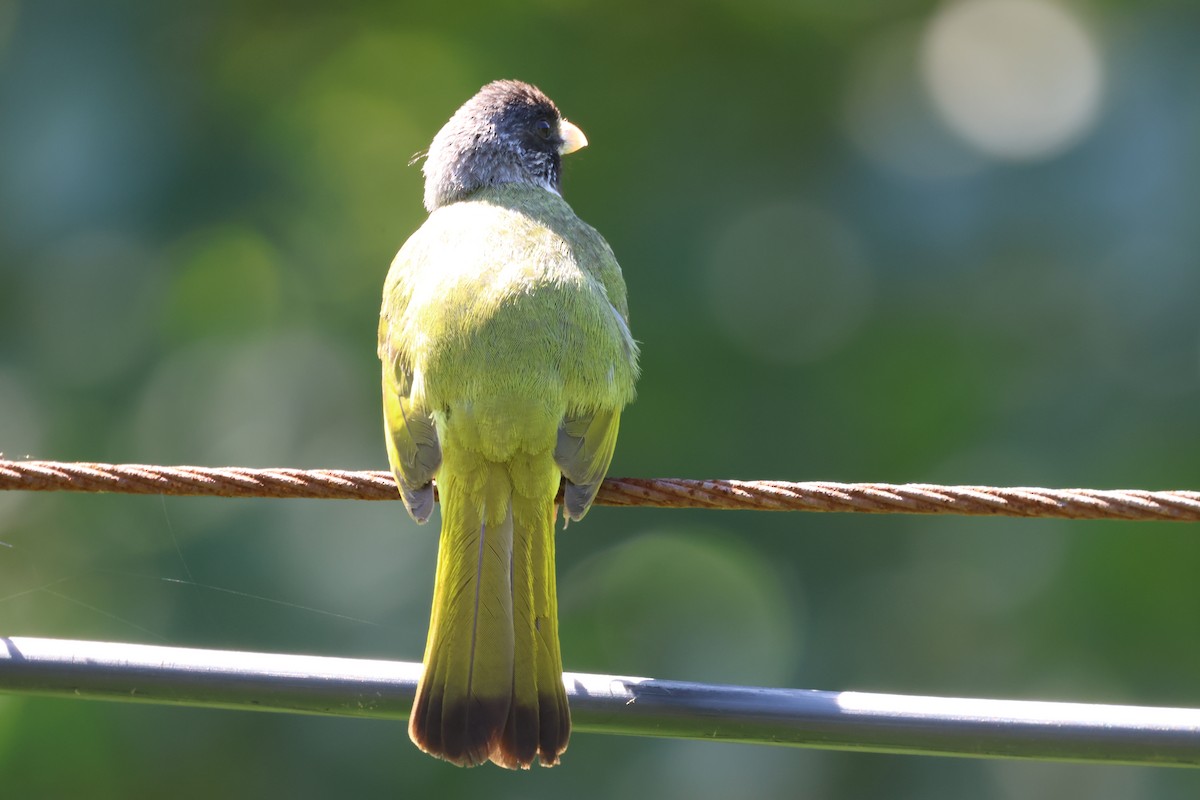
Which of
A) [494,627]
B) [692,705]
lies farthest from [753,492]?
[494,627]

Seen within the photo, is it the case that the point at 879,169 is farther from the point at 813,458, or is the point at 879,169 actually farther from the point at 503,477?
the point at 503,477

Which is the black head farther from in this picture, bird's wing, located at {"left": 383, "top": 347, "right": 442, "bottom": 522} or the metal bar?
the metal bar

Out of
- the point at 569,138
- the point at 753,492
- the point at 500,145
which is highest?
the point at 569,138

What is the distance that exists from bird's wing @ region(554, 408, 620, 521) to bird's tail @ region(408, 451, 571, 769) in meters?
0.08

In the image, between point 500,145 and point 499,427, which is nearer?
point 499,427

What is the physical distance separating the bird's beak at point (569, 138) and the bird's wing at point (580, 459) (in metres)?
2.38

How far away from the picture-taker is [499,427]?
3.96 meters

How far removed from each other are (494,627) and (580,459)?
2.28 ft

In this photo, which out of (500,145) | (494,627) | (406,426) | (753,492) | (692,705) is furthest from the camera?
(500,145)

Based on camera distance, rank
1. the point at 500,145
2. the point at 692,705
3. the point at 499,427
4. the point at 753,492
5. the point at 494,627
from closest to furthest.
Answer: the point at 692,705
the point at 753,492
the point at 494,627
the point at 499,427
the point at 500,145

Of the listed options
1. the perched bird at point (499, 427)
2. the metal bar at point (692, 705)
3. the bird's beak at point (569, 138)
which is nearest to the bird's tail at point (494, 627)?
the perched bird at point (499, 427)

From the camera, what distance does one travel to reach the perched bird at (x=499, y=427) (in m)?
3.35

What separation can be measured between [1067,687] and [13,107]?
7900mm

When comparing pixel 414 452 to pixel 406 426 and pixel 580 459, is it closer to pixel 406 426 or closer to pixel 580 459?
pixel 406 426
